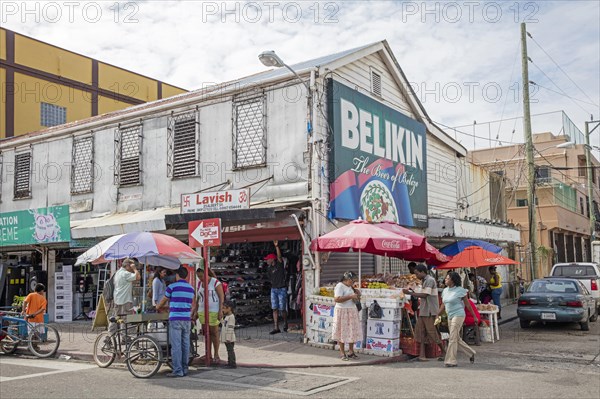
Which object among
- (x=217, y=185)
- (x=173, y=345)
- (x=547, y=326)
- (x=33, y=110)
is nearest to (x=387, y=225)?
(x=217, y=185)

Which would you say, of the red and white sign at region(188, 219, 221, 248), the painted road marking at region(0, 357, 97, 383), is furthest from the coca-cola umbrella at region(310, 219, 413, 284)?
the painted road marking at region(0, 357, 97, 383)

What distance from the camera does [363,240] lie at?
11508 millimetres

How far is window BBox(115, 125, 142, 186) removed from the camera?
17172mm

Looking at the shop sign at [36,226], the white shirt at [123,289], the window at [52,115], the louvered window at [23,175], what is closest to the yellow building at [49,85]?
the window at [52,115]

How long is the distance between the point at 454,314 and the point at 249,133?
23.4 feet

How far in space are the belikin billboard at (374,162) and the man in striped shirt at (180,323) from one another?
16.1 feet

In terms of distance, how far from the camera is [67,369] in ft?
33.1

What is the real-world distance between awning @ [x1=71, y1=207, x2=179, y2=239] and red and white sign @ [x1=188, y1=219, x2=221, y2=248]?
12.5 feet

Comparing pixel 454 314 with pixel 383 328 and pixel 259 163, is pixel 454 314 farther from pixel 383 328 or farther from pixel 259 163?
pixel 259 163

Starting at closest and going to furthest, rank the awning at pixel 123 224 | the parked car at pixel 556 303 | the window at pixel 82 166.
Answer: the awning at pixel 123 224 → the parked car at pixel 556 303 → the window at pixel 82 166

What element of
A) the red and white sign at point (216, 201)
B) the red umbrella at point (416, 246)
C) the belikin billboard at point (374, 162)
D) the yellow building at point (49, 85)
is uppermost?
the yellow building at point (49, 85)

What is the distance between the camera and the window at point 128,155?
1717 cm

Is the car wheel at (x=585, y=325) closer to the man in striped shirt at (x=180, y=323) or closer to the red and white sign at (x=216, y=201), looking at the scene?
the red and white sign at (x=216, y=201)

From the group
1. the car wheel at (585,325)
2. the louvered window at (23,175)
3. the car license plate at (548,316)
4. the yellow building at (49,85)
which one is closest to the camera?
the car license plate at (548,316)
